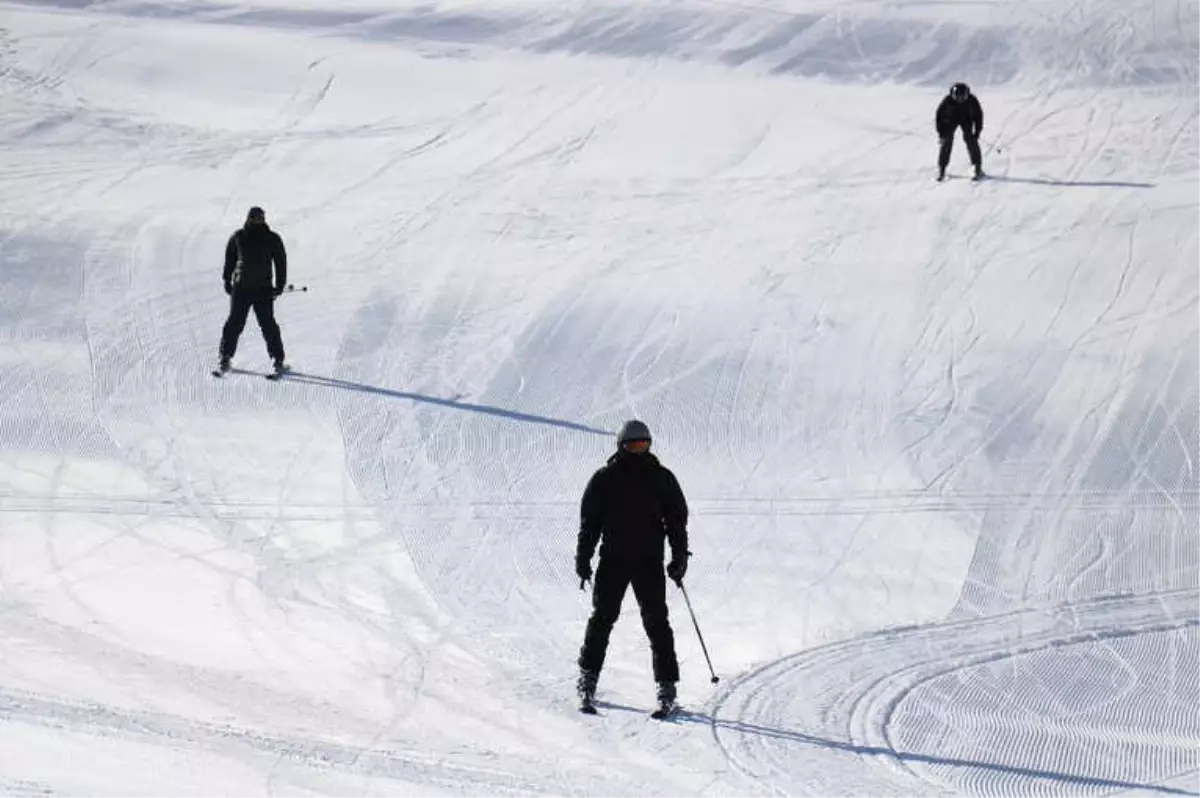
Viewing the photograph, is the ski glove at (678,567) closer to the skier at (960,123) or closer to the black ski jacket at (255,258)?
the black ski jacket at (255,258)

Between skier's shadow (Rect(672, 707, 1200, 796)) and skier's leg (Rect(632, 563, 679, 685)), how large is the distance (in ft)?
0.72

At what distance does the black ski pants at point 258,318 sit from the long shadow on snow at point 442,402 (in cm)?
33

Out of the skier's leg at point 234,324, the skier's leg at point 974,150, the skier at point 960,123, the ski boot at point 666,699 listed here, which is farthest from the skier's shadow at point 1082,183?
the ski boot at point 666,699

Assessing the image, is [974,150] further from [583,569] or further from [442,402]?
[583,569]

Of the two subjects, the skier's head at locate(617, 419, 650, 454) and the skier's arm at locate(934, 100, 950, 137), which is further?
the skier's arm at locate(934, 100, 950, 137)

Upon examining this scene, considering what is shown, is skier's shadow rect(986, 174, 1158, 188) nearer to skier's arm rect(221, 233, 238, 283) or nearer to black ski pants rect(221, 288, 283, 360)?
black ski pants rect(221, 288, 283, 360)

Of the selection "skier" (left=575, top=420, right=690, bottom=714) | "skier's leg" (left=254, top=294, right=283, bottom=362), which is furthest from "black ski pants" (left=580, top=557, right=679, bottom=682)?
"skier's leg" (left=254, top=294, right=283, bottom=362)

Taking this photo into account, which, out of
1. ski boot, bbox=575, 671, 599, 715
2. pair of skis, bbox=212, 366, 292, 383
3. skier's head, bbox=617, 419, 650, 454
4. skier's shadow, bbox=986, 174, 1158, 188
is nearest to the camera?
skier's head, bbox=617, 419, 650, 454

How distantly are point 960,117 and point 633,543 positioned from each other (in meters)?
12.2

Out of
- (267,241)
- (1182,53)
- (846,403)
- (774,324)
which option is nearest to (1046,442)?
(846,403)

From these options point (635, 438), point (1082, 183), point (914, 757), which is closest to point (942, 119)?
point (1082, 183)

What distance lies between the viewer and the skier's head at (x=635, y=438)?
29.1 ft

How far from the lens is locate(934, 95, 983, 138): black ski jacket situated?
2009 centimetres

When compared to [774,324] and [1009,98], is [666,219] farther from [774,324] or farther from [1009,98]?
[1009,98]
